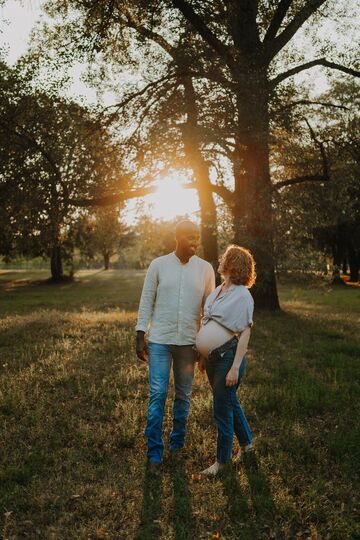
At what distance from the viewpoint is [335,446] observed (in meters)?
5.48

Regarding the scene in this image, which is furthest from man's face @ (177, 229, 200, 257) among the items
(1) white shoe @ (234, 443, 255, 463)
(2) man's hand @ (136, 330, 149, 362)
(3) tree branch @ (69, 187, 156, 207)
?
(3) tree branch @ (69, 187, 156, 207)

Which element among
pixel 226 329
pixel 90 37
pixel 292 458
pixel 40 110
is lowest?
pixel 292 458

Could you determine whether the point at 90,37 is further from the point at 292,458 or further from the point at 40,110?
the point at 292,458

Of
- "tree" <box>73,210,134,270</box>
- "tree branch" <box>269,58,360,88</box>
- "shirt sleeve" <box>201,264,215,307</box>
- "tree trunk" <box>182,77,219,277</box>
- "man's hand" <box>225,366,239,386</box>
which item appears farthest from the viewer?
"tree" <box>73,210,134,270</box>

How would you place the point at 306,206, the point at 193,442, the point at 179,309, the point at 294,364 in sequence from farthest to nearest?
the point at 306,206, the point at 294,364, the point at 193,442, the point at 179,309

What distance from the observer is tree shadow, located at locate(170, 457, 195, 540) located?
396cm

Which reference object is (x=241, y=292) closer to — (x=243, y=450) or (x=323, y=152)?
(x=243, y=450)

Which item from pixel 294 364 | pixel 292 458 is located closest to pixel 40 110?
pixel 294 364

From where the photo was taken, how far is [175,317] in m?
5.22

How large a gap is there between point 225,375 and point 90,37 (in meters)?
12.6

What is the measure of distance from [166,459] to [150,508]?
3.23ft

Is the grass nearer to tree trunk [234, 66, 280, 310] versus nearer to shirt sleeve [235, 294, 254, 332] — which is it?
shirt sleeve [235, 294, 254, 332]

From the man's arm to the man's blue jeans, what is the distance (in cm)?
11

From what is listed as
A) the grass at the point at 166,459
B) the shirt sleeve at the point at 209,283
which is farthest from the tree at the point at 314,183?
the shirt sleeve at the point at 209,283
